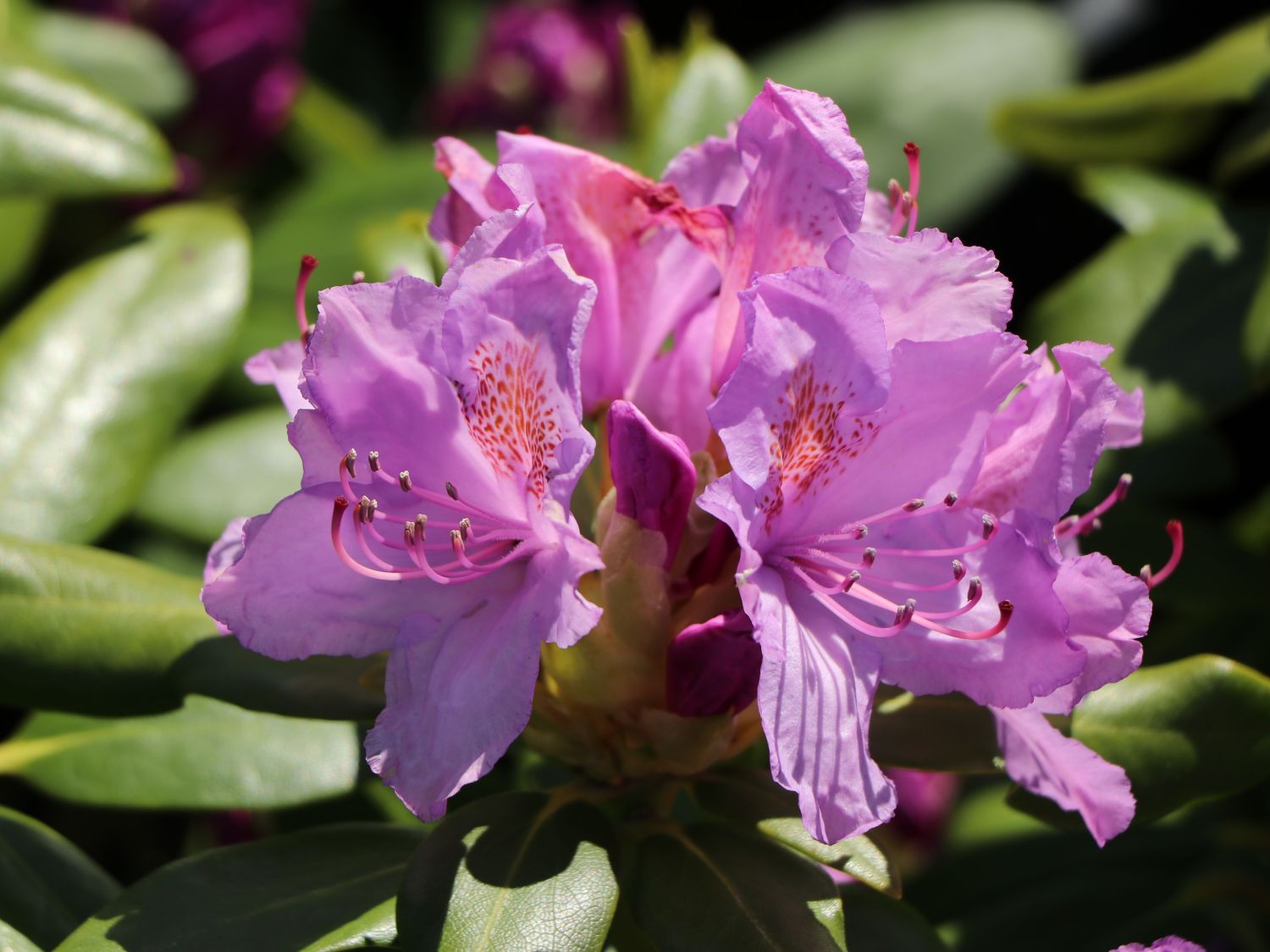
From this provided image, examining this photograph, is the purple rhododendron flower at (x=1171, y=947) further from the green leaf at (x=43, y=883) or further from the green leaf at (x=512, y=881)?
the green leaf at (x=43, y=883)

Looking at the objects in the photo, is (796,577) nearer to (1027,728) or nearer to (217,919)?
(1027,728)

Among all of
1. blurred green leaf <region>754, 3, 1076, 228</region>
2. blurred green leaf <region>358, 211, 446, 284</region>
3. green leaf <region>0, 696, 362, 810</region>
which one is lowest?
blurred green leaf <region>754, 3, 1076, 228</region>

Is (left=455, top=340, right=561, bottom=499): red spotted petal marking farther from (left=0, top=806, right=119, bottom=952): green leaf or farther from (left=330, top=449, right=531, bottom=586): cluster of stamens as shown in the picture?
(left=0, top=806, right=119, bottom=952): green leaf

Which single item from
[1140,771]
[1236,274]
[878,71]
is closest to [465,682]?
[1140,771]

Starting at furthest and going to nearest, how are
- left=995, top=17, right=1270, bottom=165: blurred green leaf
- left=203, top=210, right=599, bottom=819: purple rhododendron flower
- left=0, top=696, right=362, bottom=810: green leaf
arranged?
left=995, top=17, right=1270, bottom=165: blurred green leaf, left=0, top=696, right=362, bottom=810: green leaf, left=203, top=210, right=599, bottom=819: purple rhododendron flower

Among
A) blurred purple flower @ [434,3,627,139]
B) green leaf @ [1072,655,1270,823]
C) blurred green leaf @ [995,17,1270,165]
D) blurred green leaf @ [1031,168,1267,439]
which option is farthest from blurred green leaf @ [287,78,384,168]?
green leaf @ [1072,655,1270,823]

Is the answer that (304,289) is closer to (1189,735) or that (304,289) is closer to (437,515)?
(437,515)

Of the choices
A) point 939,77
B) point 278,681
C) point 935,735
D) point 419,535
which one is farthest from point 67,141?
point 939,77
